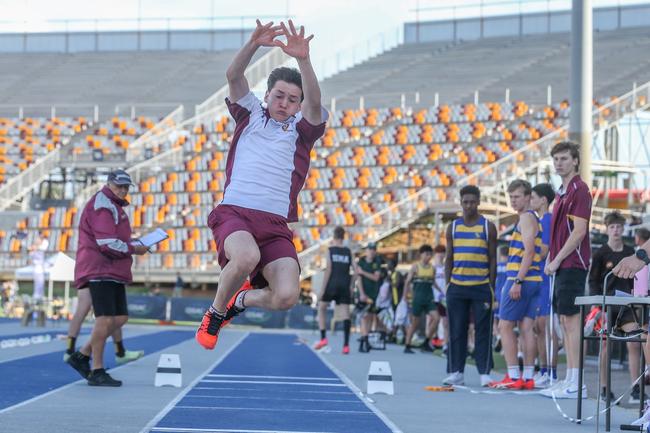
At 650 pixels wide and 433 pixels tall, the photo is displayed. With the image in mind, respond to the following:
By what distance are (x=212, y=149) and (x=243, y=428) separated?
129 ft

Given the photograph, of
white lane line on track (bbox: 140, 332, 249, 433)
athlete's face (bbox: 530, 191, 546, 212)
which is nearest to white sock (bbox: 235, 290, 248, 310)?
white lane line on track (bbox: 140, 332, 249, 433)

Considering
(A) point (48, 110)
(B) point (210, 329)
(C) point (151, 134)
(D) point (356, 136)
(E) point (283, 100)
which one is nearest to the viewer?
(B) point (210, 329)

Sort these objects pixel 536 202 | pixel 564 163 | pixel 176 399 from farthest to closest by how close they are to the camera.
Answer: pixel 536 202 → pixel 564 163 → pixel 176 399

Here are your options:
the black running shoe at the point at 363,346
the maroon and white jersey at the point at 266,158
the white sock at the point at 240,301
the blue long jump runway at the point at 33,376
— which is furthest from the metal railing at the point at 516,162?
the white sock at the point at 240,301

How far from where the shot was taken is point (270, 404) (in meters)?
8.95

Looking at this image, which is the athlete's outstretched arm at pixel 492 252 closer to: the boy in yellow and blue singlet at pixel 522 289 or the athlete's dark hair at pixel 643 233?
the boy in yellow and blue singlet at pixel 522 289

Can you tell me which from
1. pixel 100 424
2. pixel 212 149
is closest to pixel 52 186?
pixel 212 149

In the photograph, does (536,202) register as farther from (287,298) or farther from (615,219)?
(287,298)

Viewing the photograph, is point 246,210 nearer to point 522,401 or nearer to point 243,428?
point 243,428

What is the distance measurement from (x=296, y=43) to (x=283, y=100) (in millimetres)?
434

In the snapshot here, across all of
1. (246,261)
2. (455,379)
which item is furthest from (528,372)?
(246,261)

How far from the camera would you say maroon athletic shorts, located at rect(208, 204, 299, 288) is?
23.4 feet

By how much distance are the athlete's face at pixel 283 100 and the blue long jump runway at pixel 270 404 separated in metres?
1.85

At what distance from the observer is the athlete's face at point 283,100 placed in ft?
24.2
